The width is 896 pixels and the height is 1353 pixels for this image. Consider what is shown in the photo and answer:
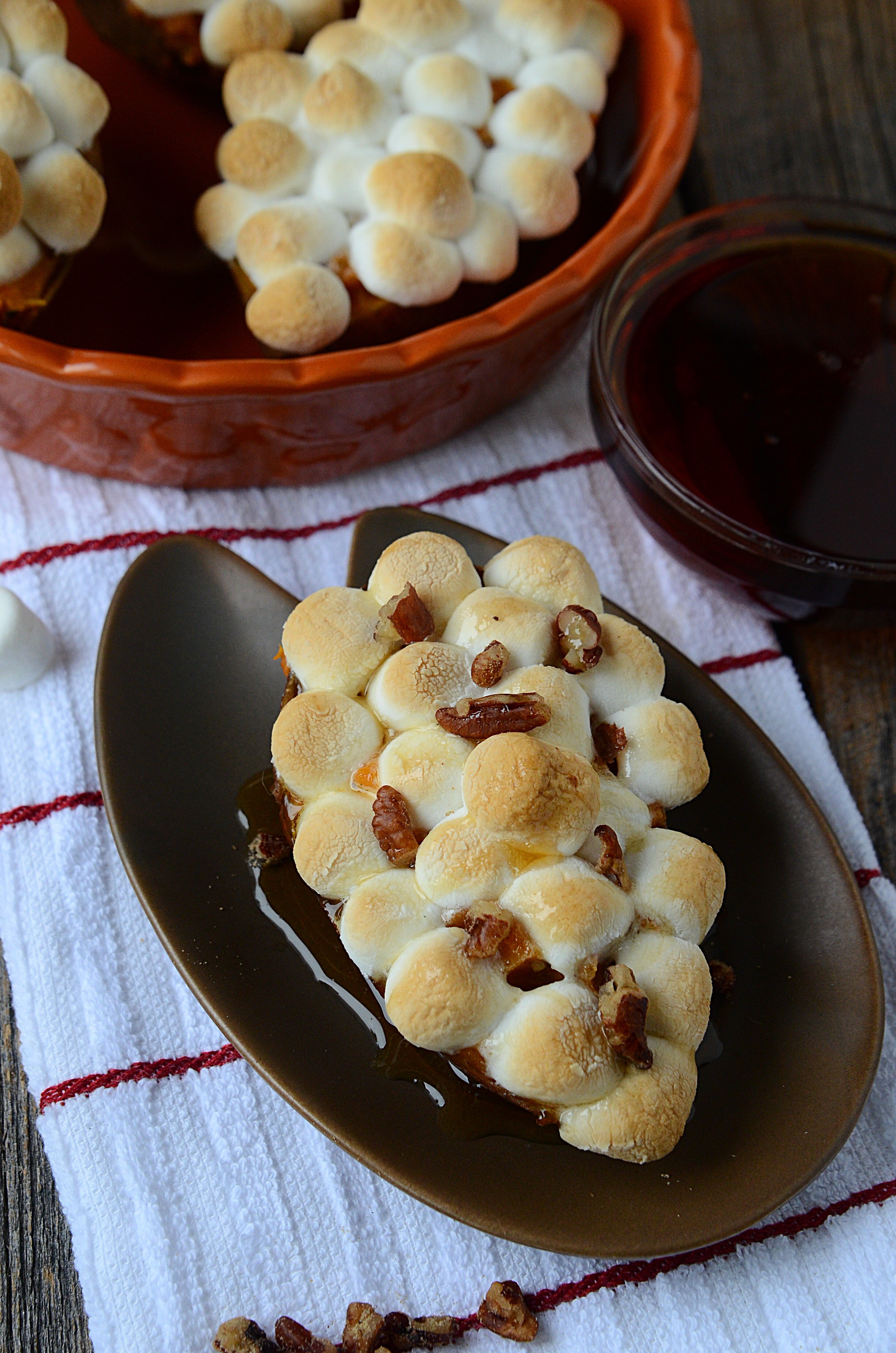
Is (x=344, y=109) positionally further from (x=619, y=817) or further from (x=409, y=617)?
(x=619, y=817)

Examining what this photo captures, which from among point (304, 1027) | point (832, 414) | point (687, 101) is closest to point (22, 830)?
point (304, 1027)

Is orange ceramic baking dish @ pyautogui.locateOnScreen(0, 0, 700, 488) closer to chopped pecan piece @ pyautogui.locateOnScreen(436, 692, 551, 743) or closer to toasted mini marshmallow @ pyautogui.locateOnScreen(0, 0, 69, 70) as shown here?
toasted mini marshmallow @ pyautogui.locateOnScreen(0, 0, 69, 70)

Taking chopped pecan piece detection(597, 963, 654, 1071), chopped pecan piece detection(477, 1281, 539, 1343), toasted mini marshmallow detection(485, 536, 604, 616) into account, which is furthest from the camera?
toasted mini marshmallow detection(485, 536, 604, 616)

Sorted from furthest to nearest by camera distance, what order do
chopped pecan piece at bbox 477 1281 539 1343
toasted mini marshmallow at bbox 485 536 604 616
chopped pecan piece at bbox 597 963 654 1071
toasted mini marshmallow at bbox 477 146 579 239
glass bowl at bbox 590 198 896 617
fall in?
toasted mini marshmallow at bbox 477 146 579 239, glass bowl at bbox 590 198 896 617, toasted mini marshmallow at bbox 485 536 604 616, chopped pecan piece at bbox 477 1281 539 1343, chopped pecan piece at bbox 597 963 654 1071

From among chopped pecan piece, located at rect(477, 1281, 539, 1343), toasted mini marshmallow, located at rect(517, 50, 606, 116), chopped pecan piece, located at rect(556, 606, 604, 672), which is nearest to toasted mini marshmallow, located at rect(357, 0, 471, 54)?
toasted mini marshmallow, located at rect(517, 50, 606, 116)

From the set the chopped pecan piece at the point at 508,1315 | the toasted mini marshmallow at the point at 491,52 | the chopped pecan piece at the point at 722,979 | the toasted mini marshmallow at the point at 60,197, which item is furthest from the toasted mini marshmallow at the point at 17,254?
the chopped pecan piece at the point at 508,1315

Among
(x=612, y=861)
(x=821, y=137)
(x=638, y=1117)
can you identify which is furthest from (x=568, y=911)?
(x=821, y=137)
